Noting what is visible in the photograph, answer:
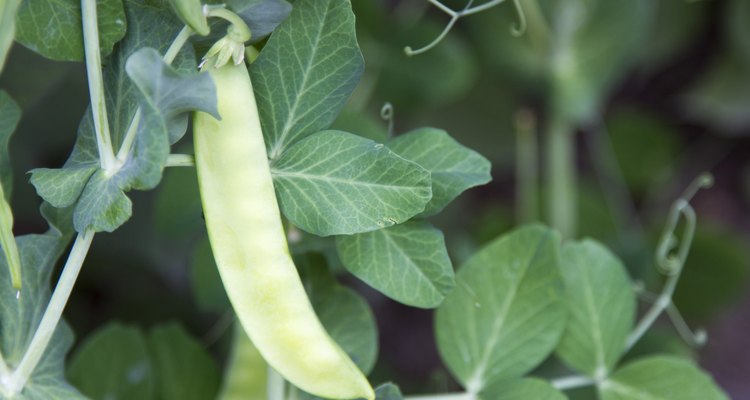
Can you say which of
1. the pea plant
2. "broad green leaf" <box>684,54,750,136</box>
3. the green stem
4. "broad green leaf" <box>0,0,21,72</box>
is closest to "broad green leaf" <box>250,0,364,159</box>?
the pea plant

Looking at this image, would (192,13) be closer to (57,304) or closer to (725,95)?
(57,304)

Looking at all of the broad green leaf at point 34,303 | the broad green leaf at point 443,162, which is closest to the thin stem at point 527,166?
the broad green leaf at point 443,162

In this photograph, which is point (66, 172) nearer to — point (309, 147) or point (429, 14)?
point (309, 147)

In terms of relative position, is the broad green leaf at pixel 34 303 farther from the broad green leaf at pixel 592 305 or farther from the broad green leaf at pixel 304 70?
the broad green leaf at pixel 592 305

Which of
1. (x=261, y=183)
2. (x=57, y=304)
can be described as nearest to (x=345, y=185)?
(x=261, y=183)

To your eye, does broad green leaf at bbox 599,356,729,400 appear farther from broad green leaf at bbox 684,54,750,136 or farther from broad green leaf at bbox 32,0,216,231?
broad green leaf at bbox 684,54,750,136
